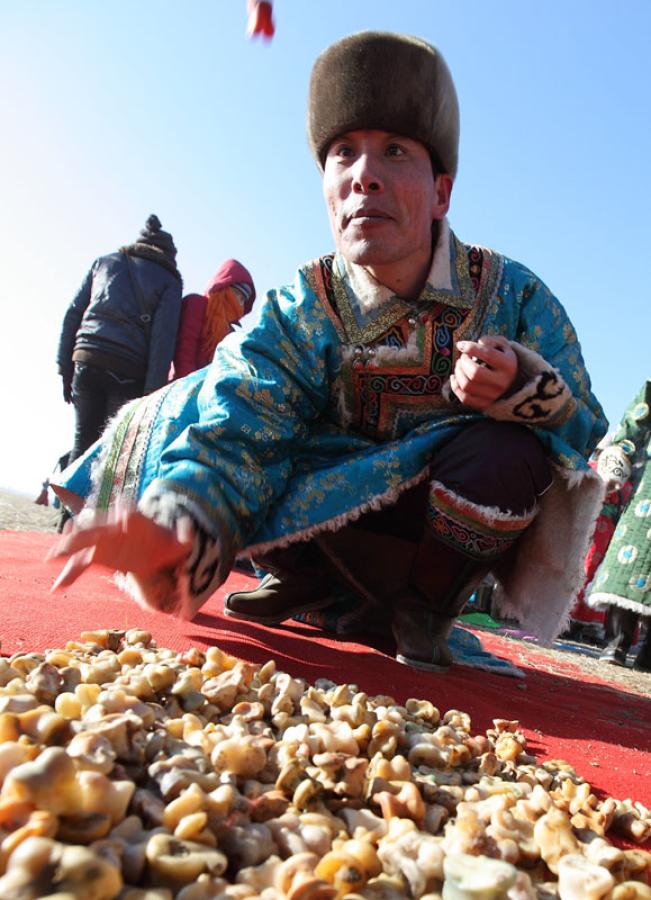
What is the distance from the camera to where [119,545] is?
A: 4.04 ft

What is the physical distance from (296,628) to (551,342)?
1074 millimetres

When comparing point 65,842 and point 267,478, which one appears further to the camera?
point 267,478

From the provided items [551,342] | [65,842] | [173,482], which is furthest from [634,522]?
[65,842]

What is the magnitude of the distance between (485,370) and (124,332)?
2.66m

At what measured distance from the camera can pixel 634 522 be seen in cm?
347

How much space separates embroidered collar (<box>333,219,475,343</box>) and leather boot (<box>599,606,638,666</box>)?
84.7 inches

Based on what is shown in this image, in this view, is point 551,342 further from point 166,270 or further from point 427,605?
point 166,270

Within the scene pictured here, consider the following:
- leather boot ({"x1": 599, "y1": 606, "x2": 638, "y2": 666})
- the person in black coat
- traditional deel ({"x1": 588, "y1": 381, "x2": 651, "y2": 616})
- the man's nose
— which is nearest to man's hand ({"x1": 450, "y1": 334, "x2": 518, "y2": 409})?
the man's nose

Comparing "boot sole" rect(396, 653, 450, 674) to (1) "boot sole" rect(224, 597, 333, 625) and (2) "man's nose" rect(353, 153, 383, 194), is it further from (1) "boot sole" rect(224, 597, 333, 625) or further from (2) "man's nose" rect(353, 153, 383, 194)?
(2) "man's nose" rect(353, 153, 383, 194)

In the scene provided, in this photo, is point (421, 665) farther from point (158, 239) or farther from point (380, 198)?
point (158, 239)

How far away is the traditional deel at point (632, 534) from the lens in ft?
11.0

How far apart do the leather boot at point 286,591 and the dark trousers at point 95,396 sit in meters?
2.07

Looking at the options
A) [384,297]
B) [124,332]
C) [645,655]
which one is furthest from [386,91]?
[645,655]

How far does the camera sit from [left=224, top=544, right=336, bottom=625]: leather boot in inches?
82.8
